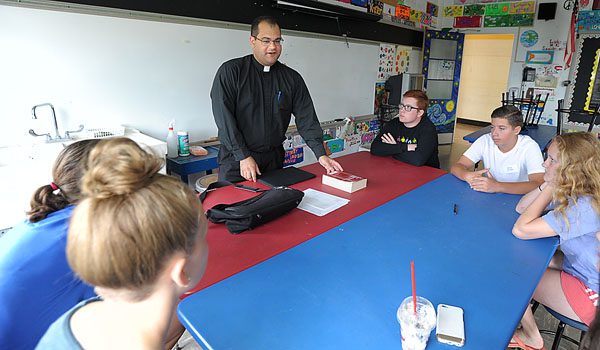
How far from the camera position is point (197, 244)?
2.51 ft

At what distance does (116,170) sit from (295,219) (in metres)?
1.08

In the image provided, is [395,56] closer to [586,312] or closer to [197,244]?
[586,312]

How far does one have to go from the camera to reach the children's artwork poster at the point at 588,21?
5574 millimetres

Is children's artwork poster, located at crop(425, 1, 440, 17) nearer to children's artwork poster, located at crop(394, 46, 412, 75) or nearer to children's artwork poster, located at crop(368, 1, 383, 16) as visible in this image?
children's artwork poster, located at crop(394, 46, 412, 75)

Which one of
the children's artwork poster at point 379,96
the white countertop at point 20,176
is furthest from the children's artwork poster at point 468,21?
the white countertop at point 20,176

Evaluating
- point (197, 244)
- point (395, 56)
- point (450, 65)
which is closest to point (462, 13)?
point (450, 65)

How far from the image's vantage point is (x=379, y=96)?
18.5 feet

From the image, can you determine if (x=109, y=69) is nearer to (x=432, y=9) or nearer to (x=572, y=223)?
(x=572, y=223)

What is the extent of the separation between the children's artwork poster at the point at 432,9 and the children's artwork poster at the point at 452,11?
0.64 ft

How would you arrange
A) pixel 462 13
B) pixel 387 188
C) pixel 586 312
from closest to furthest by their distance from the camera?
pixel 586 312
pixel 387 188
pixel 462 13

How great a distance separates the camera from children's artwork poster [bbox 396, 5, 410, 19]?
566 centimetres

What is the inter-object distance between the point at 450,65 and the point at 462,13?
0.96 m

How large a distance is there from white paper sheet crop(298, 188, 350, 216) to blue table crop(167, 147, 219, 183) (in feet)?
4.27

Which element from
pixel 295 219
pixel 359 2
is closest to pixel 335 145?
pixel 359 2
